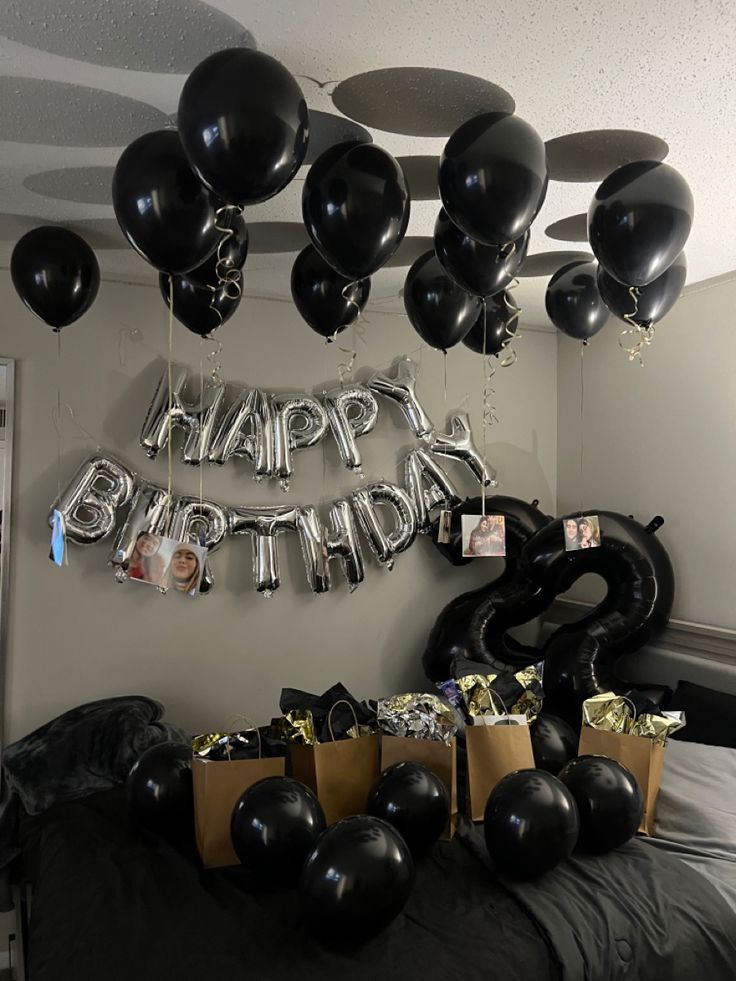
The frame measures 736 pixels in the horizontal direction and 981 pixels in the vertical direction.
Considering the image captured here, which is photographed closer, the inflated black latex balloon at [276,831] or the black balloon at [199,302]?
the inflated black latex balloon at [276,831]

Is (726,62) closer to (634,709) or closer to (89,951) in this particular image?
(634,709)

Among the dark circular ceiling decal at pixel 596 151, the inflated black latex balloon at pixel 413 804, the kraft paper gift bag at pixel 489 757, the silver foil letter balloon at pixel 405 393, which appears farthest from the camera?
the silver foil letter balloon at pixel 405 393

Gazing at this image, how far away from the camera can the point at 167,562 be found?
2.22 m

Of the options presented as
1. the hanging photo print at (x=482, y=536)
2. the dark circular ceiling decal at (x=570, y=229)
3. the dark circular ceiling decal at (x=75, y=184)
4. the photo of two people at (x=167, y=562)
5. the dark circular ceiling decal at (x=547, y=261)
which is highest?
the dark circular ceiling decal at (x=570, y=229)

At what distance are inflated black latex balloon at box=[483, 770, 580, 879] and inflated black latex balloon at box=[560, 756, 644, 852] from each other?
0.09m

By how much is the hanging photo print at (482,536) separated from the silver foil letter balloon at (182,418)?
101cm

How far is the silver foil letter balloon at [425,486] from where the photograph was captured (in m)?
3.15

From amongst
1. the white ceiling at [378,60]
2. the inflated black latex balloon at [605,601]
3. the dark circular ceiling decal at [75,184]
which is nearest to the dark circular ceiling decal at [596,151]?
the white ceiling at [378,60]

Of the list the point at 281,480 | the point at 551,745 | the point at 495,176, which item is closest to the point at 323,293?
the point at 495,176

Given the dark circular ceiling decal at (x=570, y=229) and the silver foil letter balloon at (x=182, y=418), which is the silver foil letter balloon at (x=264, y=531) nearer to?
the silver foil letter balloon at (x=182, y=418)

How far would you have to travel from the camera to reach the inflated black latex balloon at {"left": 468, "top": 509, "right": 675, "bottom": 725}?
2723 millimetres

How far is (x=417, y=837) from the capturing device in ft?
5.74

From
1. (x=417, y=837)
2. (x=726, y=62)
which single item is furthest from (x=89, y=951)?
(x=726, y=62)

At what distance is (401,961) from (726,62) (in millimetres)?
1877
